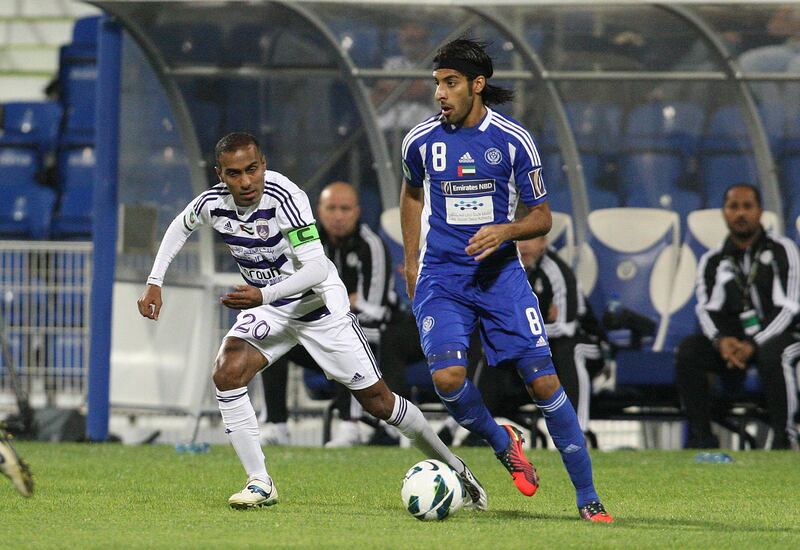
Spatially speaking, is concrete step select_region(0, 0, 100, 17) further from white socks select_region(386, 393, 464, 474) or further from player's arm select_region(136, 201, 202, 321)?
white socks select_region(386, 393, 464, 474)

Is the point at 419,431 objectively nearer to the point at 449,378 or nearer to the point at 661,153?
the point at 449,378

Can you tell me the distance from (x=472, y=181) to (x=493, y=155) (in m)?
0.14

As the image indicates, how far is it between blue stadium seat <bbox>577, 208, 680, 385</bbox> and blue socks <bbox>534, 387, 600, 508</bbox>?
5750 millimetres

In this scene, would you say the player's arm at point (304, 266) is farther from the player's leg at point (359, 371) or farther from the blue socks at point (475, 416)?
the blue socks at point (475, 416)

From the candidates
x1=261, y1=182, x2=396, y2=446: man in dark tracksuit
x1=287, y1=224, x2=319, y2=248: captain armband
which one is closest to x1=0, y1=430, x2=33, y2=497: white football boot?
x1=287, y1=224, x2=319, y2=248: captain armband

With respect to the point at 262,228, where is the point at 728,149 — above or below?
above

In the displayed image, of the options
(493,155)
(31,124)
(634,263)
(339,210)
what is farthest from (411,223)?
(31,124)

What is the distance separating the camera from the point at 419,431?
23.4 ft

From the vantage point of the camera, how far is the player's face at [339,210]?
11461 mm

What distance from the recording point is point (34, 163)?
1738cm

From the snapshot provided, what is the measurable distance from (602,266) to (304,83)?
281 cm

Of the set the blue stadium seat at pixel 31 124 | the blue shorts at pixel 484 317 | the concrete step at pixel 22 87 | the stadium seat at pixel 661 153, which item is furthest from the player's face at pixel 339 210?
the concrete step at pixel 22 87

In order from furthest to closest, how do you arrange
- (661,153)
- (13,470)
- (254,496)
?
(661,153) → (254,496) → (13,470)

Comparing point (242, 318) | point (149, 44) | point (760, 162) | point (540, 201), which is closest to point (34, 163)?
point (149, 44)
